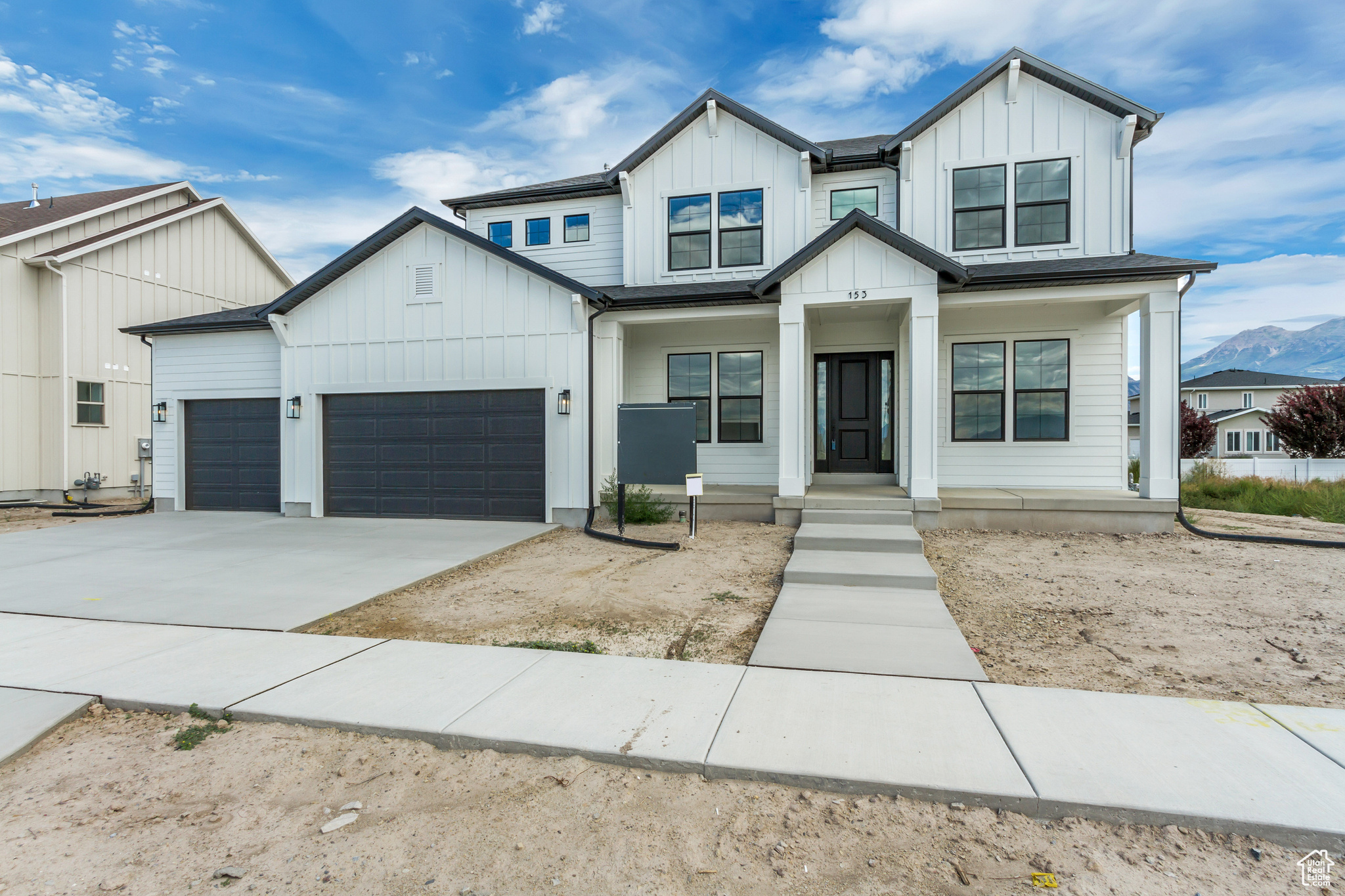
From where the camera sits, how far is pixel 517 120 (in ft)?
61.8

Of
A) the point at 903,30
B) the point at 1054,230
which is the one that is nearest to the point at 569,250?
the point at 903,30

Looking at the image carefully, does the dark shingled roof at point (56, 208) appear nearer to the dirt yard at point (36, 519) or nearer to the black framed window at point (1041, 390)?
the dirt yard at point (36, 519)

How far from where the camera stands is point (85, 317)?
14.2 m

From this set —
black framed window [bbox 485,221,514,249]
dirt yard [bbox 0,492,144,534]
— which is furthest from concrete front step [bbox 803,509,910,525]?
dirt yard [bbox 0,492,144,534]

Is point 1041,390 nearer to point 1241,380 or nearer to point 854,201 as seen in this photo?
point 854,201

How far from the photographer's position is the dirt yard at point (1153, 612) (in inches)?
151

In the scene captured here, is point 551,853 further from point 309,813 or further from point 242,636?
point 242,636

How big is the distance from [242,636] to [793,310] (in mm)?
7698

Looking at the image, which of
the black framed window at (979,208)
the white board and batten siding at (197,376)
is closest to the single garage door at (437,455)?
the white board and batten siding at (197,376)

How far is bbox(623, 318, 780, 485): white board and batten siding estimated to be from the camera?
11.2 meters

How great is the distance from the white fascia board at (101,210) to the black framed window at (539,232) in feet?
36.8

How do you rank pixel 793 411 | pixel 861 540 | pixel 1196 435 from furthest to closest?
pixel 1196 435 → pixel 793 411 → pixel 861 540

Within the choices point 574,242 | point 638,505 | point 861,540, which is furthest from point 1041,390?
point 574,242

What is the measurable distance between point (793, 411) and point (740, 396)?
7.68ft
